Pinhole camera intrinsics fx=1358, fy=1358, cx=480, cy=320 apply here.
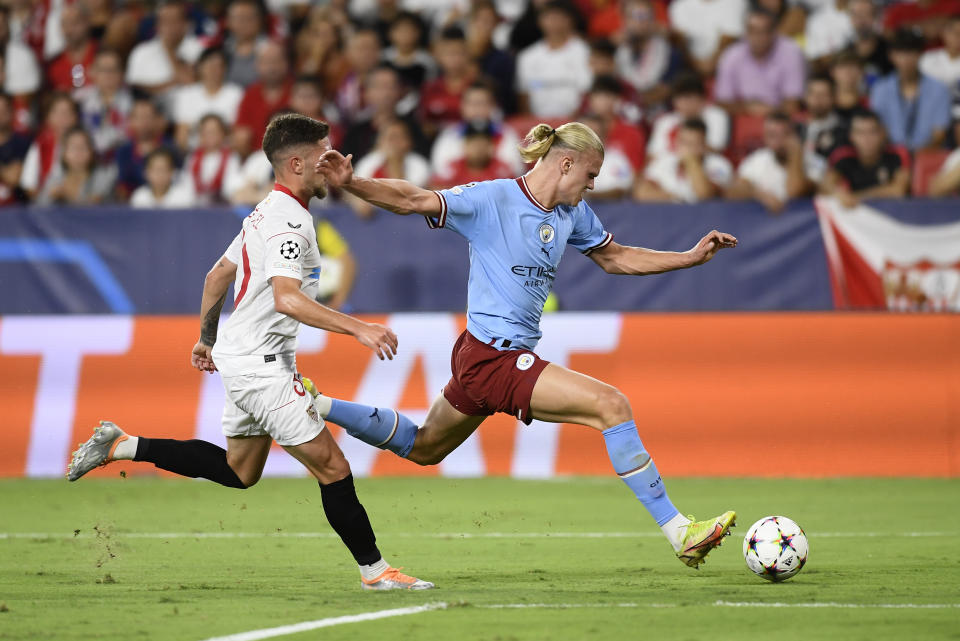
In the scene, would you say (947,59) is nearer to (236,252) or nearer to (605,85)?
(605,85)

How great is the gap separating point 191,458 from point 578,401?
2163 millimetres

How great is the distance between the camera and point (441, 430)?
24.7 feet

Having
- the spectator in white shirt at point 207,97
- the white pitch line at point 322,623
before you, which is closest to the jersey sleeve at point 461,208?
the white pitch line at point 322,623

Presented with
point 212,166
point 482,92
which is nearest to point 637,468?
point 482,92

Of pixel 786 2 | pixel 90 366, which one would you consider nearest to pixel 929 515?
pixel 90 366

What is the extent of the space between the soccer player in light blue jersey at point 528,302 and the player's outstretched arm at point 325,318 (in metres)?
0.62

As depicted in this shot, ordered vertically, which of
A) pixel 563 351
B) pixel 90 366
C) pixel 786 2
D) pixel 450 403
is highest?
pixel 786 2

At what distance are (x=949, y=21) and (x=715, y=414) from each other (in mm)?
5962

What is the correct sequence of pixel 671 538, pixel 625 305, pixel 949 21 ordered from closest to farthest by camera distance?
pixel 671 538 < pixel 625 305 < pixel 949 21

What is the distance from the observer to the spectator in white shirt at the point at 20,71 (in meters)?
17.3

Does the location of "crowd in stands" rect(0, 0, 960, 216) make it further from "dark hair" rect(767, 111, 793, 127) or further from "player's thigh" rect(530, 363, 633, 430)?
"player's thigh" rect(530, 363, 633, 430)

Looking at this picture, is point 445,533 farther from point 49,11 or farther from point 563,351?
point 49,11

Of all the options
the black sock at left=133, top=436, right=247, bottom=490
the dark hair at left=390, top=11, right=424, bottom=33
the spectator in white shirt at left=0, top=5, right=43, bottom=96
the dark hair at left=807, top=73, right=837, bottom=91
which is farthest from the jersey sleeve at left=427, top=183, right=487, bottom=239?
the spectator in white shirt at left=0, top=5, right=43, bottom=96

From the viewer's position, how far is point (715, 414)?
1177cm
